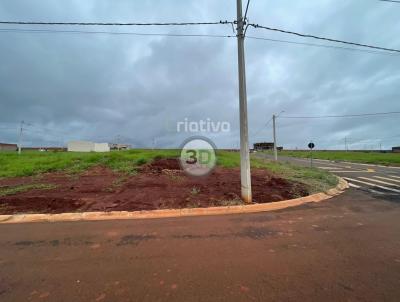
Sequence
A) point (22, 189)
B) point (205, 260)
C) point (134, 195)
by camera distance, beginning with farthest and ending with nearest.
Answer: point (22, 189) < point (134, 195) < point (205, 260)

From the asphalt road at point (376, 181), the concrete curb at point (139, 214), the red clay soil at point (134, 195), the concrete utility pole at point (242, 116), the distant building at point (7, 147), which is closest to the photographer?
the concrete curb at point (139, 214)

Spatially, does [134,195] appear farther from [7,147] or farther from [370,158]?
[7,147]

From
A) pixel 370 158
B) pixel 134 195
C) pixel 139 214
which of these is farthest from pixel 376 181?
pixel 370 158

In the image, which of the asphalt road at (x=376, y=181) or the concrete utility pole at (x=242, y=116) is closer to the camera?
the concrete utility pole at (x=242, y=116)

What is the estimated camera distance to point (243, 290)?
2.74 m

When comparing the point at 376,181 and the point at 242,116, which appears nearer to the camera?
the point at 242,116

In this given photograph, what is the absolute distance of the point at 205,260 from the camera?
3.53 metres

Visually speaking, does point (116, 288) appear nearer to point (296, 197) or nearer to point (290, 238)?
point (290, 238)

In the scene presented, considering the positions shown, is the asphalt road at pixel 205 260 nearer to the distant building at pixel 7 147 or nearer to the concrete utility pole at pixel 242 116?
the concrete utility pole at pixel 242 116

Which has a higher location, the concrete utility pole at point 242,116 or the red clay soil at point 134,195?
the concrete utility pole at point 242,116

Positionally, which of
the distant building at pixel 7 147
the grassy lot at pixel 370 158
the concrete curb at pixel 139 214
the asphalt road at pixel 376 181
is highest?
the distant building at pixel 7 147

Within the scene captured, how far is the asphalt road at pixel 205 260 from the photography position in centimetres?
273

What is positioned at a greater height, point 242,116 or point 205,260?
point 242,116

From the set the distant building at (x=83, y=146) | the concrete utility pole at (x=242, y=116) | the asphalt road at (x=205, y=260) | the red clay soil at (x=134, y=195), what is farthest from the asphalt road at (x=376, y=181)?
the distant building at (x=83, y=146)
